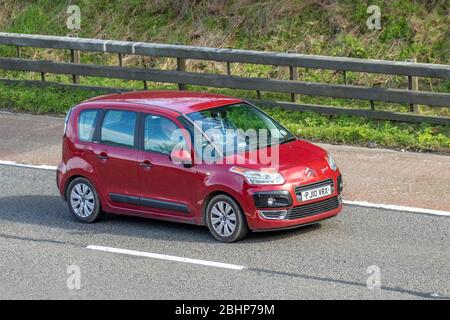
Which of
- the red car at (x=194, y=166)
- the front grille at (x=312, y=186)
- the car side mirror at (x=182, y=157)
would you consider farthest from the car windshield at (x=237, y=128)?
the front grille at (x=312, y=186)

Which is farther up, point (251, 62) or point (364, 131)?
point (251, 62)

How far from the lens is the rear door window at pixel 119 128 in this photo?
14.2m

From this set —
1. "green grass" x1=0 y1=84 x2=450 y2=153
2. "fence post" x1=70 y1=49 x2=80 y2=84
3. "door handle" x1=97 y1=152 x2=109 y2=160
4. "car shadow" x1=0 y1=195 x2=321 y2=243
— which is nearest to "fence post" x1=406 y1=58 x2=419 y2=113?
"green grass" x1=0 y1=84 x2=450 y2=153

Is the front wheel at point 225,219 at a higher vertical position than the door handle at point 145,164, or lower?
lower

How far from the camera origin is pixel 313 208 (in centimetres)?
1336

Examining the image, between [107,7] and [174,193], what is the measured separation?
11.5 metres

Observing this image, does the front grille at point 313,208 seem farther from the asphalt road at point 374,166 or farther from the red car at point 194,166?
the asphalt road at point 374,166

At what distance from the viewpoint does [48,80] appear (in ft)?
74.9

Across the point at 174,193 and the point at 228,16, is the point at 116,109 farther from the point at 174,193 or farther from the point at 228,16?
the point at 228,16

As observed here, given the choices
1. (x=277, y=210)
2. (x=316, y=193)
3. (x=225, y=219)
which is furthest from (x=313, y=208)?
(x=225, y=219)

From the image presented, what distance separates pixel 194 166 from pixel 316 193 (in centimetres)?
143

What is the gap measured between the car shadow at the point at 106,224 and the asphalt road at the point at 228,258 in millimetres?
12

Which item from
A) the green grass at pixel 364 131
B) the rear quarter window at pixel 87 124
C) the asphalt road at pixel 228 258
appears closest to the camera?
the asphalt road at pixel 228 258

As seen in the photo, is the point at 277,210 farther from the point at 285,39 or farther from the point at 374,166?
the point at 285,39
